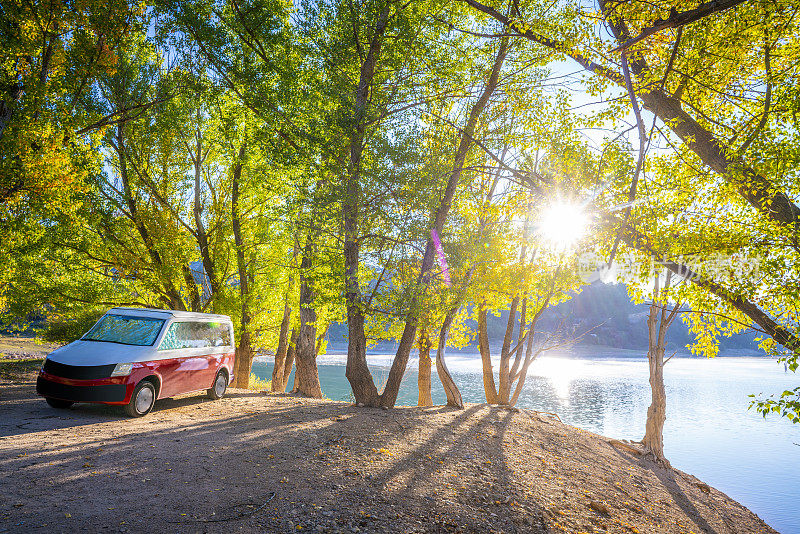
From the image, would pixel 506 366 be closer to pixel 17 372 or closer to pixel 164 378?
pixel 164 378

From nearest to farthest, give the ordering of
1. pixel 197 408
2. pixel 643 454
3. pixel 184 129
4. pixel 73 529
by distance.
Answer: pixel 73 529, pixel 197 408, pixel 643 454, pixel 184 129

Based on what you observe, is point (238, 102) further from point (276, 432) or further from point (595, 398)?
point (595, 398)

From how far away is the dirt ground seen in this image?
4.55 m

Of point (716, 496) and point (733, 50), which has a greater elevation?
point (733, 50)

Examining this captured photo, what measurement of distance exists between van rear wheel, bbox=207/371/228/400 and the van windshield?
8.79 ft

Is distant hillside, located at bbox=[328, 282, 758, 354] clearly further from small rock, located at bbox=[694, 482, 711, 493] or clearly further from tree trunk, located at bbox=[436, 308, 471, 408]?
tree trunk, located at bbox=[436, 308, 471, 408]

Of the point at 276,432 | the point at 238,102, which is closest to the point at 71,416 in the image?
the point at 276,432

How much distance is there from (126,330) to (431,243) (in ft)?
22.3

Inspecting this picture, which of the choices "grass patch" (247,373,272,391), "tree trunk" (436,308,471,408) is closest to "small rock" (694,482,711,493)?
"tree trunk" (436,308,471,408)

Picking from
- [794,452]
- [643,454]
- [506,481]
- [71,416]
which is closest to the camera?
[506,481]

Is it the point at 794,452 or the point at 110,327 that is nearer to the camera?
the point at 110,327

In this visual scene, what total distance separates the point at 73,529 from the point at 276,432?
13.3 feet

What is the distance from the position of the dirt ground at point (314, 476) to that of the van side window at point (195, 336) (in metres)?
1.45

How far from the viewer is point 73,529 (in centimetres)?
396
